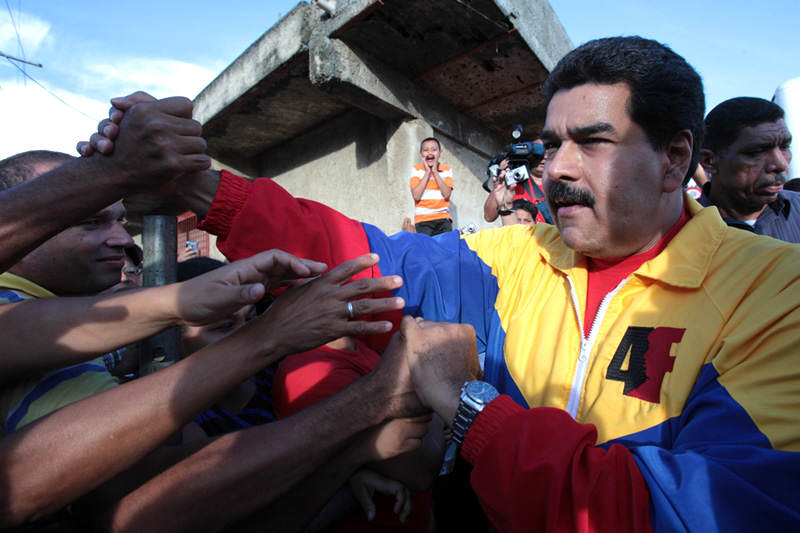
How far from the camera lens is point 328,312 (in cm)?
155

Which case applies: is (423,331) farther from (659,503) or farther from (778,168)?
(778,168)

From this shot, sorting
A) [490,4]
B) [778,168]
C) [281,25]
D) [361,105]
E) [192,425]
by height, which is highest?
[281,25]

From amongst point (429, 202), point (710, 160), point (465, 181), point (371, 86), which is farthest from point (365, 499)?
point (465, 181)

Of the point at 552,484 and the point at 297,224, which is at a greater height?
the point at 297,224

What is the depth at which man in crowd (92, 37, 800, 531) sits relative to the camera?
112 cm

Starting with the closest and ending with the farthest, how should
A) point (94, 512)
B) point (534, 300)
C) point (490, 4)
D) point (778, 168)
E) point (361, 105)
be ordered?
1. point (94, 512)
2. point (534, 300)
3. point (778, 168)
4. point (490, 4)
5. point (361, 105)

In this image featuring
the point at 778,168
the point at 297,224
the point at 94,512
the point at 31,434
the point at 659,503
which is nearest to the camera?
the point at 659,503

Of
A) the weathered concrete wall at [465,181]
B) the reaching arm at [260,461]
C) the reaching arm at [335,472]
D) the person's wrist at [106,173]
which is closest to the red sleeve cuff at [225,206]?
the person's wrist at [106,173]

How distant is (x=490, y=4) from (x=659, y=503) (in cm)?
465

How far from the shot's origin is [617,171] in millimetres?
1665

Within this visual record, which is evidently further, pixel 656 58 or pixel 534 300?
pixel 534 300

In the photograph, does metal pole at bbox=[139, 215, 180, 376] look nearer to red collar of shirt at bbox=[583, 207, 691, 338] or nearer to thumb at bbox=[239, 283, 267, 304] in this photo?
thumb at bbox=[239, 283, 267, 304]

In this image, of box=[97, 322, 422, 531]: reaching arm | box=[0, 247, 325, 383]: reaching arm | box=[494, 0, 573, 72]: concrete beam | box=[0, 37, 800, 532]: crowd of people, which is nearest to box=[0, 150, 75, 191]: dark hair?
box=[0, 37, 800, 532]: crowd of people

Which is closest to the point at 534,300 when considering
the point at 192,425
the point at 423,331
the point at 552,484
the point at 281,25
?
the point at 423,331
